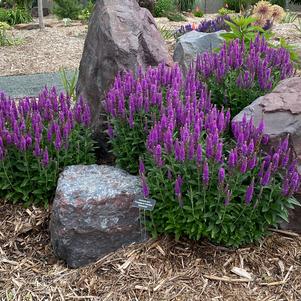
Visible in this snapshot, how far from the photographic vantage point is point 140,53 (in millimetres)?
4430

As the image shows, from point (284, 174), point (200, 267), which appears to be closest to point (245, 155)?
point (284, 174)

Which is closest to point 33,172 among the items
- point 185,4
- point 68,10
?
point 68,10

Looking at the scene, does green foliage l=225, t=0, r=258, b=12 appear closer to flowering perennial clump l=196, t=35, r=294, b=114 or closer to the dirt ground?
the dirt ground

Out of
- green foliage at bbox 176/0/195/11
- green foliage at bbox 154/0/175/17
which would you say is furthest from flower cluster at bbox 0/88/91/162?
green foliage at bbox 176/0/195/11

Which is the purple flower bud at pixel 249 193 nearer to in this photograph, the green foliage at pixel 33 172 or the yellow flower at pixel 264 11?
the green foliage at pixel 33 172

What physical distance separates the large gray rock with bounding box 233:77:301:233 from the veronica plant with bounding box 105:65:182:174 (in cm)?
59

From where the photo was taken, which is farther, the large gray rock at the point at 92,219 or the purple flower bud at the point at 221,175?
the large gray rock at the point at 92,219

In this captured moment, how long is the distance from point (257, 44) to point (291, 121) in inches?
67.0

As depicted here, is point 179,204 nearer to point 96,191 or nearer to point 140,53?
point 96,191

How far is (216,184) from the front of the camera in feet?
9.00

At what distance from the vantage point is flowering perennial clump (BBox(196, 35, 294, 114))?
3803 mm

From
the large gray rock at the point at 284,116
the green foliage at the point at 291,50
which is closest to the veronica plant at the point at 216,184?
the large gray rock at the point at 284,116

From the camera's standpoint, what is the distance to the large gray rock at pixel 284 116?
2.93 meters

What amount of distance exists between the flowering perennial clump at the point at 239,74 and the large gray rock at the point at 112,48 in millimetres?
589
